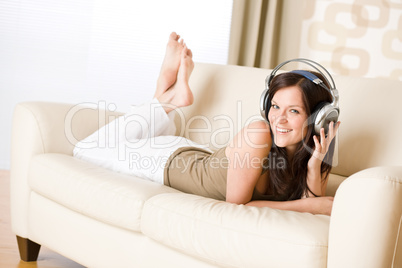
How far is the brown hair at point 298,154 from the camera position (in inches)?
58.9

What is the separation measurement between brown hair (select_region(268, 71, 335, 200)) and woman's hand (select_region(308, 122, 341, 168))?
0.13 ft

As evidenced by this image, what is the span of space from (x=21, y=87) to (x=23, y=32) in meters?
0.38

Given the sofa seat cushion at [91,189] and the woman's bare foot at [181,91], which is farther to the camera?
the woman's bare foot at [181,91]

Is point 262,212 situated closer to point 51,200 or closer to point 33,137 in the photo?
point 51,200

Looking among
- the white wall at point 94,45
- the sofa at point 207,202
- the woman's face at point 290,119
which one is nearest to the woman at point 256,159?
the woman's face at point 290,119

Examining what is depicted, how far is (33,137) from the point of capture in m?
1.86

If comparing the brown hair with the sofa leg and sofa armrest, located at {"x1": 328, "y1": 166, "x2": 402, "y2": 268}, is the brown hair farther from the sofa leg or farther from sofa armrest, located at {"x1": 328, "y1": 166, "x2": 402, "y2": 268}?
the sofa leg

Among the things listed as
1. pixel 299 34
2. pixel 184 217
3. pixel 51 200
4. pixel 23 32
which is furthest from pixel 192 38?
pixel 184 217

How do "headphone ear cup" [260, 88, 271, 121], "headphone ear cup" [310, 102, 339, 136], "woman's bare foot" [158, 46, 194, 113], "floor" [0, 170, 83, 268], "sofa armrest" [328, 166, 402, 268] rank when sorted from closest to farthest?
"sofa armrest" [328, 166, 402, 268] → "headphone ear cup" [310, 102, 339, 136] → "headphone ear cup" [260, 88, 271, 121] → "floor" [0, 170, 83, 268] → "woman's bare foot" [158, 46, 194, 113]

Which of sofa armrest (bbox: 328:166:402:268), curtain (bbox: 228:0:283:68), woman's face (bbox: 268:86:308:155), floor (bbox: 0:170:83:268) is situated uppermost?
curtain (bbox: 228:0:283:68)

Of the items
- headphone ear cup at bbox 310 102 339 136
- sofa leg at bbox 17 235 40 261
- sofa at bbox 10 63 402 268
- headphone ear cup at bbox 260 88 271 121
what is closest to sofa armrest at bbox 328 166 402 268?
sofa at bbox 10 63 402 268

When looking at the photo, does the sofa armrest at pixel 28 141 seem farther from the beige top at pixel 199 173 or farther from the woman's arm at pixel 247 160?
the woman's arm at pixel 247 160

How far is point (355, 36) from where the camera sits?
361cm

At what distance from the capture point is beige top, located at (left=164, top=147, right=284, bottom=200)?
1.64 meters
